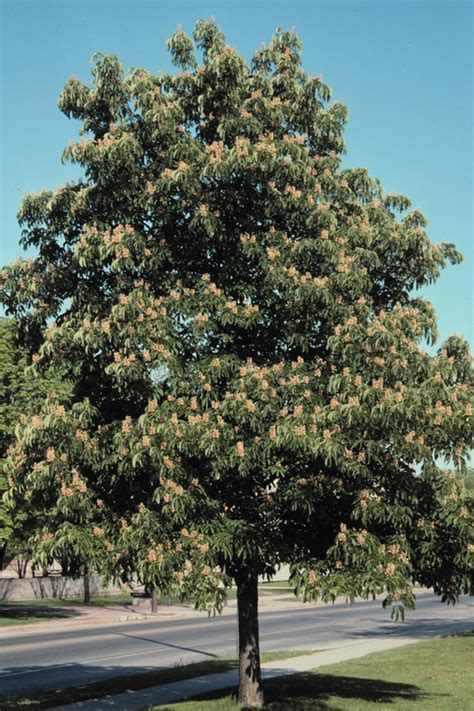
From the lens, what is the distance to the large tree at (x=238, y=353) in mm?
11680

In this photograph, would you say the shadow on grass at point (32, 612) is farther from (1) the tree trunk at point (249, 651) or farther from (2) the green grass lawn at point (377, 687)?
(1) the tree trunk at point (249, 651)

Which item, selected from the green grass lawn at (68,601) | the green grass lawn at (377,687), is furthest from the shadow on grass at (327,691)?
the green grass lawn at (68,601)

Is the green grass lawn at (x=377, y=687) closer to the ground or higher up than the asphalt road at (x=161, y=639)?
closer to the ground

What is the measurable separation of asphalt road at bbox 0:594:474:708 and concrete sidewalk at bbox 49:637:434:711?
213 cm

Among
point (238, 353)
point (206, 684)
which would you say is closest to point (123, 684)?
point (206, 684)

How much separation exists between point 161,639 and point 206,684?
11.4m

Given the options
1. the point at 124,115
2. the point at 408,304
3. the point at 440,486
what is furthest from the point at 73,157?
the point at 440,486

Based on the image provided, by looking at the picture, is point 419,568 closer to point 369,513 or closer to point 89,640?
point 369,513

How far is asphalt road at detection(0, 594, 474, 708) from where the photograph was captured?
2133 centimetres

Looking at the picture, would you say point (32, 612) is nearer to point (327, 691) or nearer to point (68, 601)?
point (68, 601)

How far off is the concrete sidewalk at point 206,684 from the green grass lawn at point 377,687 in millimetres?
554

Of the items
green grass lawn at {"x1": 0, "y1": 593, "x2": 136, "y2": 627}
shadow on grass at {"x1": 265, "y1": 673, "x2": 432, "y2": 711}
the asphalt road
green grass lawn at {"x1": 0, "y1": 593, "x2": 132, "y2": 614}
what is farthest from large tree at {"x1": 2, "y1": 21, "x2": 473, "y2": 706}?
green grass lawn at {"x1": 0, "y1": 593, "x2": 132, "y2": 614}

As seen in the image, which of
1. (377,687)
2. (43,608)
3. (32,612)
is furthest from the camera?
(43,608)

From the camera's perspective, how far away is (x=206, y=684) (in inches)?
720
